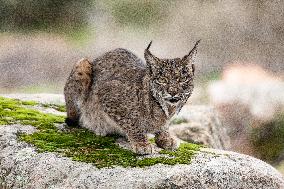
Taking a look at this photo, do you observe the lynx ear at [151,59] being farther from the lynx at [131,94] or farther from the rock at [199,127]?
the rock at [199,127]

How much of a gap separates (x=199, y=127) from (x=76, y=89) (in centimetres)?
355

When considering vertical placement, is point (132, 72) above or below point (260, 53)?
above

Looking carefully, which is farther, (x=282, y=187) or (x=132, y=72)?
(x=132, y=72)

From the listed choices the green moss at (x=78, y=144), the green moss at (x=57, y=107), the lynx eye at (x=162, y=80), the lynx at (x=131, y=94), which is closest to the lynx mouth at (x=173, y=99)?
the lynx at (x=131, y=94)

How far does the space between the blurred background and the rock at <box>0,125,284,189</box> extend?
10.4 metres

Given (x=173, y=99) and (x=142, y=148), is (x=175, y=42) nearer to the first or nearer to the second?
(x=142, y=148)

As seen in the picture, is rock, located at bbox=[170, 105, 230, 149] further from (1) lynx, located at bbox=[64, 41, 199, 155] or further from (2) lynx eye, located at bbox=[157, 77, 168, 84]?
(2) lynx eye, located at bbox=[157, 77, 168, 84]

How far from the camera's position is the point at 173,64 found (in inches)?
332

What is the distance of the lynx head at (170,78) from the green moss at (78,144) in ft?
2.22

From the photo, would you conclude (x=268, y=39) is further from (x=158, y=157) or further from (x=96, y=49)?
(x=158, y=157)

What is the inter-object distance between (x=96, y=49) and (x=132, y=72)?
12805 millimetres

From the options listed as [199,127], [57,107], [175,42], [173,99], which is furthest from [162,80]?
[175,42]

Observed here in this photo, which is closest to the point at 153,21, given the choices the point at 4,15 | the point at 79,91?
the point at 4,15

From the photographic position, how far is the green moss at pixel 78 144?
8.41 meters
